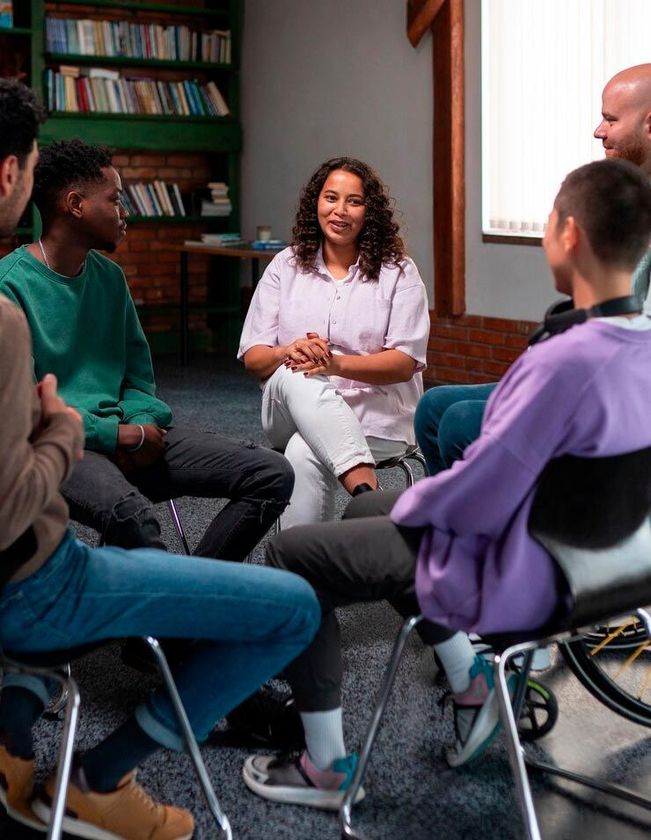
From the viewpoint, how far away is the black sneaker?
2.22m

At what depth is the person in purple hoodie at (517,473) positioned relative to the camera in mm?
1599

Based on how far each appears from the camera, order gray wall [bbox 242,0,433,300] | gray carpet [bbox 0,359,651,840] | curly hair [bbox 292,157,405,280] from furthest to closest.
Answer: gray wall [bbox 242,0,433,300] → curly hair [bbox 292,157,405,280] → gray carpet [bbox 0,359,651,840]

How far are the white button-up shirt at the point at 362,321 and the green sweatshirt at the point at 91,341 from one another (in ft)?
1.34

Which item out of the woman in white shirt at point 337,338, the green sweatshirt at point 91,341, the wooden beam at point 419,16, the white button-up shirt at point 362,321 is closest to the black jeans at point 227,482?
the green sweatshirt at point 91,341

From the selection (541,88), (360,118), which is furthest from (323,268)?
(360,118)

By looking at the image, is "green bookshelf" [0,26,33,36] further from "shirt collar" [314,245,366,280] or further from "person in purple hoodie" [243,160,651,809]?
"person in purple hoodie" [243,160,651,809]

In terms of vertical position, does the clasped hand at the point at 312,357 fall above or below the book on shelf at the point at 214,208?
below

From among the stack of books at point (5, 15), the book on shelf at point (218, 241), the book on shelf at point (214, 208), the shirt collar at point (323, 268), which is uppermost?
the stack of books at point (5, 15)

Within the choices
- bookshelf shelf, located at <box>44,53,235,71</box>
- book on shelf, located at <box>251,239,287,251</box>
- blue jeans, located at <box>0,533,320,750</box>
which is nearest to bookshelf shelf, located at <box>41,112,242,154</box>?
bookshelf shelf, located at <box>44,53,235,71</box>

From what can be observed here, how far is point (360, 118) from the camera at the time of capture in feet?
22.7

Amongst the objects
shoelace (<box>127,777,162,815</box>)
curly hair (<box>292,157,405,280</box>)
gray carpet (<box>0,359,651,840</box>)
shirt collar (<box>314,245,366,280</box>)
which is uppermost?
curly hair (<box>292,157,405,280</box>)

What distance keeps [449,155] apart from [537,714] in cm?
438

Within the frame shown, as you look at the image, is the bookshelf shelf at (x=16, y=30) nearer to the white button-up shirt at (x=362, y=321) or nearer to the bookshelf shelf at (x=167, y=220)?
the bookshelf shelf at (x=167, y=220)

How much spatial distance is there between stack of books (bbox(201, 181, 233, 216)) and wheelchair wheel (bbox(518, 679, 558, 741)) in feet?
Result: 19.2
